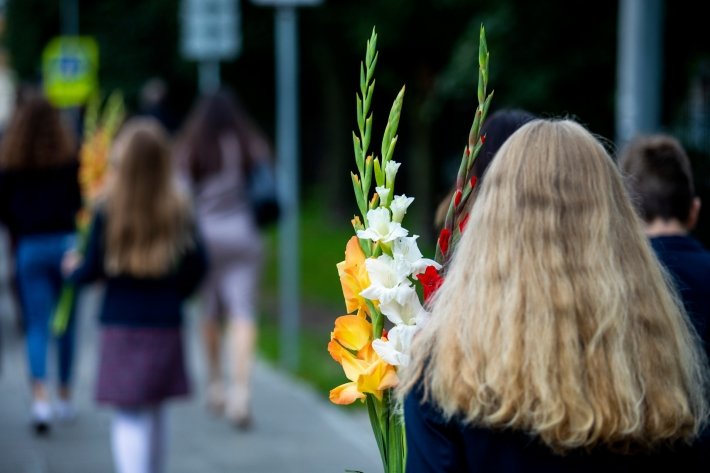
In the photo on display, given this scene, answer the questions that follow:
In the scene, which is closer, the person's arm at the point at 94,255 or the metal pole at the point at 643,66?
the person's arm at the point at 94,255

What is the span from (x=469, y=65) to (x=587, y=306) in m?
8.67

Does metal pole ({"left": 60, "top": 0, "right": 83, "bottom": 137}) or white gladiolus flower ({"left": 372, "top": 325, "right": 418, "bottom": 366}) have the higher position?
metal pole ({"left": 60, "top": 0, "right": 83, "bottom": 137})

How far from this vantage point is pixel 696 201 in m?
3.99

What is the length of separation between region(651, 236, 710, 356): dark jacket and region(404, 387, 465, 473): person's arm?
1.39 meters

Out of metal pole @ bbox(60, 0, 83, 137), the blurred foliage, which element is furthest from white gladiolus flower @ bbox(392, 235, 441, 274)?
metal pole @ bbox(60, 0, 83, 137)

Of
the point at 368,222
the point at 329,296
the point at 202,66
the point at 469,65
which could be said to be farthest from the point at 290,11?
the point at 202,66

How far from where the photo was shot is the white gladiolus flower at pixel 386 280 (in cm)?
229

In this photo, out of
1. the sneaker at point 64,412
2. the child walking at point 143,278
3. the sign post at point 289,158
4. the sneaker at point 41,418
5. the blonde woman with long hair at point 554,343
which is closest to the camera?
the blonde woman with long hair at point 554,343

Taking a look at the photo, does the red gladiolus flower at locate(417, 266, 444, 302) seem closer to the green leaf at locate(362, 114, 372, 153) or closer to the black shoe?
the green leaf at locate(362, 114, 372, 153)

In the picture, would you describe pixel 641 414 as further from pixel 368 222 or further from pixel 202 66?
pixel 202 66

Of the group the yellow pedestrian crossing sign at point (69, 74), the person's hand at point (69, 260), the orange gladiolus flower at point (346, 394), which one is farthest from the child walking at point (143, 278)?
the yellow pedestrian crossing sign at point (69, 74)

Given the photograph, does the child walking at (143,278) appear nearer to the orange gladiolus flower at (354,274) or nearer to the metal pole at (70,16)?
the orange gladiolus flower at (354,274)

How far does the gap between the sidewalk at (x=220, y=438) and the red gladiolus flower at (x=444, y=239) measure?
4290 millimetres

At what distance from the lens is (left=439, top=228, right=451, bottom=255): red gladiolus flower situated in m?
2.33
